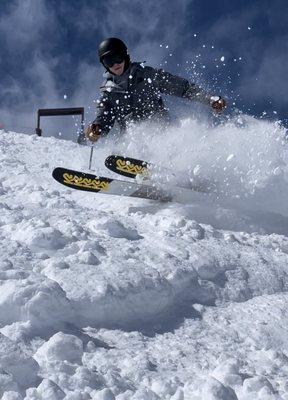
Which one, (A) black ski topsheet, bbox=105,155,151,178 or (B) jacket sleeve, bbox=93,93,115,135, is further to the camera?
(B) jacket sleeve, bbox=93,93,115,135

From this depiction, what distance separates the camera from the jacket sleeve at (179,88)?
6.97 metres

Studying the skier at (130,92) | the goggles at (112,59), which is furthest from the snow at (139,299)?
the goggles at (112,59)

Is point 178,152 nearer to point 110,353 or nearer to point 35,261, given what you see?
point 35,261

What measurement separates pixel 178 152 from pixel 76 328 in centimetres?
476

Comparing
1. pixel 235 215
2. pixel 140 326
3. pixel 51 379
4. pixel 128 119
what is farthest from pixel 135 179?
pixel 51 379

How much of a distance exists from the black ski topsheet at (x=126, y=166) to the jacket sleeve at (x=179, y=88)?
132cm

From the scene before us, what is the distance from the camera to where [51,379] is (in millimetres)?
2348

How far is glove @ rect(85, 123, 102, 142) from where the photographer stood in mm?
6375

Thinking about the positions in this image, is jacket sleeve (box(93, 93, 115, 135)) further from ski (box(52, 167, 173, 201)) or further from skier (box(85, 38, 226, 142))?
ski (box(52, 167, 173, 201))

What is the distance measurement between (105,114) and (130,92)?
1.55ft

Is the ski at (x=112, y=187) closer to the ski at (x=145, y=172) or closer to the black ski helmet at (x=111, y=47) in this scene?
the ski at (x=145, y=172)

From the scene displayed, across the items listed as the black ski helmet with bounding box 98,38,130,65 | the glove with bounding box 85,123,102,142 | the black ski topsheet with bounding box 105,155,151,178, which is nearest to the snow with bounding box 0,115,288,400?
the black ski topsheet with bounding box 105,155,151,178

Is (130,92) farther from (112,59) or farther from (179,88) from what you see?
(179,88)

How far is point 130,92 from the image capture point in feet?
22.1
